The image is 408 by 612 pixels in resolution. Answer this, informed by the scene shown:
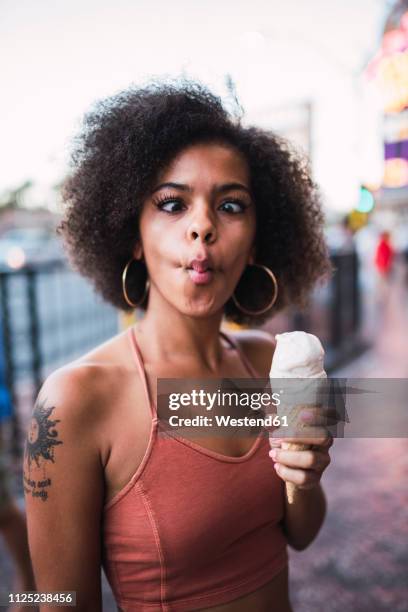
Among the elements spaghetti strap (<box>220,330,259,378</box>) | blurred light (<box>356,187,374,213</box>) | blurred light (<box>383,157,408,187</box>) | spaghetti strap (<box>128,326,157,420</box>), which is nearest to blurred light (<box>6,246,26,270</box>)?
spaghetti strap (<box>220,330,259,378</box>)

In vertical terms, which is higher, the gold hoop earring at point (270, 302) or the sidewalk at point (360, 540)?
the gold hoop earring at point (270, 302)

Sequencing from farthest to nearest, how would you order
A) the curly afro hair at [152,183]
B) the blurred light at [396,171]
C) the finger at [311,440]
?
the blurred light at [396,171] → the curly afro hair at [152,183] → the finger at [311,440]

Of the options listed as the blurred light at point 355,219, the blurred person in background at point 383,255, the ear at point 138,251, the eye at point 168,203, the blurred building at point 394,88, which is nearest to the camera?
the eye at point 168,203

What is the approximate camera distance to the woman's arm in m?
1.34

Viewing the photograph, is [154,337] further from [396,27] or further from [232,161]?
[396,27]

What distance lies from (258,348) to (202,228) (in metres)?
0.74

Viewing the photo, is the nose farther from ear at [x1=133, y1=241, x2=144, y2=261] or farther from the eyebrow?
ear at [x1=133, y1=241, x2=144, y2=261]

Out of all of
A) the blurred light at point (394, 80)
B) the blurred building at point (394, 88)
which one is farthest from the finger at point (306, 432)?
the blurred light at point (394, 80)

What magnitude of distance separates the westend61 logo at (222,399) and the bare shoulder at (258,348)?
38 cm

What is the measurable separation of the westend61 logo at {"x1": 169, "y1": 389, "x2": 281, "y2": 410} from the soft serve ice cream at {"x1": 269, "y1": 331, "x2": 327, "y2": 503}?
1.6 inches

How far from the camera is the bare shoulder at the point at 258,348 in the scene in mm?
1965

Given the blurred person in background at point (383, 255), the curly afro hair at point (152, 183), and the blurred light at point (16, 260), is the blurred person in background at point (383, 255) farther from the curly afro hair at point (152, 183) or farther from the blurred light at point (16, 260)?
the curly afro hair at point (152, 183)

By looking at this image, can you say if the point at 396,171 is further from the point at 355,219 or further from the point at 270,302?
the point at 270,302

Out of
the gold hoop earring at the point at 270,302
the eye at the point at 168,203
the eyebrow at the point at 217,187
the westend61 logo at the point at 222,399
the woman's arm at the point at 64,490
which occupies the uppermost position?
the eyebrow at the point at 217,187
